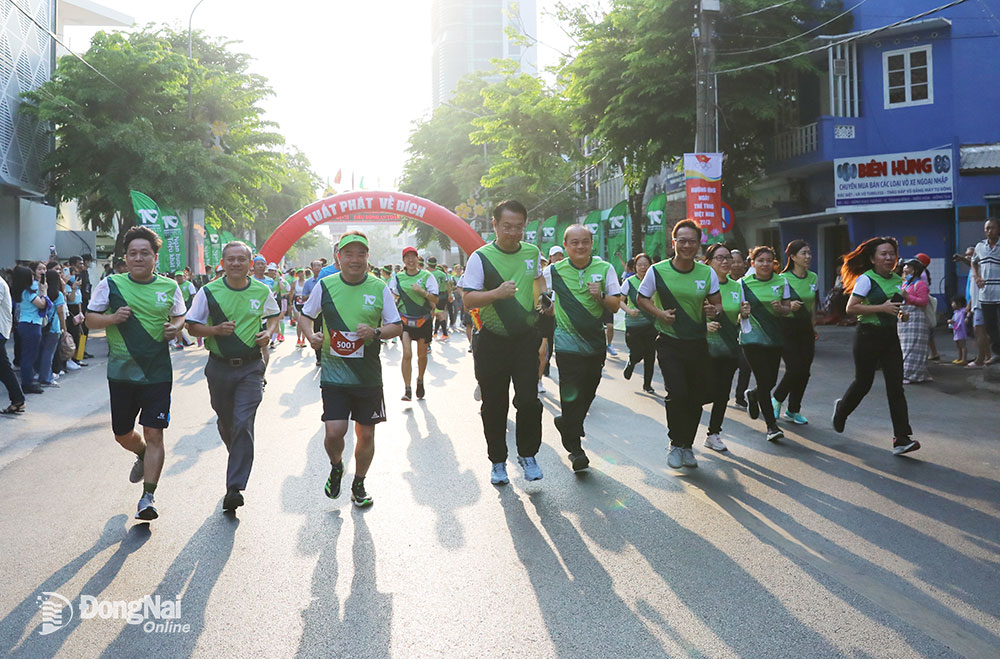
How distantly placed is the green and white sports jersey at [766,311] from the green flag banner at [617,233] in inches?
921

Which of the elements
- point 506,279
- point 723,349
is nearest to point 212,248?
point 723,349

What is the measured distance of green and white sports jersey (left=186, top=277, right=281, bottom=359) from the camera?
5980mm

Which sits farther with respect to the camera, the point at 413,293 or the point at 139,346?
the point at 413,293

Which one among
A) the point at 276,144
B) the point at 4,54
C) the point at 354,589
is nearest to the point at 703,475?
the point at 354,589

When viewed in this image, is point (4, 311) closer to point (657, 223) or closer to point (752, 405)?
point (752, 405)

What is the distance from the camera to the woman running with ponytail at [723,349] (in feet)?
24.7

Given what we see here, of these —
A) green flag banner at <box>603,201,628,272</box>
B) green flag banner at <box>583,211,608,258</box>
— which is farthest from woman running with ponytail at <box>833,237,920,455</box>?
green flag banner at <box>583,211,608,258</box>

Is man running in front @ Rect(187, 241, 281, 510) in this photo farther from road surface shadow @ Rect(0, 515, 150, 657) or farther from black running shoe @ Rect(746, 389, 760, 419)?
black running shoe @ Rect(746, 389, 760, 419)

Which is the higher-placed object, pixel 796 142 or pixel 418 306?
pixel 796 142

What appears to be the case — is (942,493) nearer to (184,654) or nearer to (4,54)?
(184,654)

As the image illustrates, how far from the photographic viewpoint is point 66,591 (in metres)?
4.42

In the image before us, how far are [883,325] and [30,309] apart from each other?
1066 cm

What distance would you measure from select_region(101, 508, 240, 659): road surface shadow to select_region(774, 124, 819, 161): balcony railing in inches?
802

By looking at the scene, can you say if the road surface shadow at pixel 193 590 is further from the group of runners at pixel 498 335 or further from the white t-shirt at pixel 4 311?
the white t-shirt at pixel 4 311
